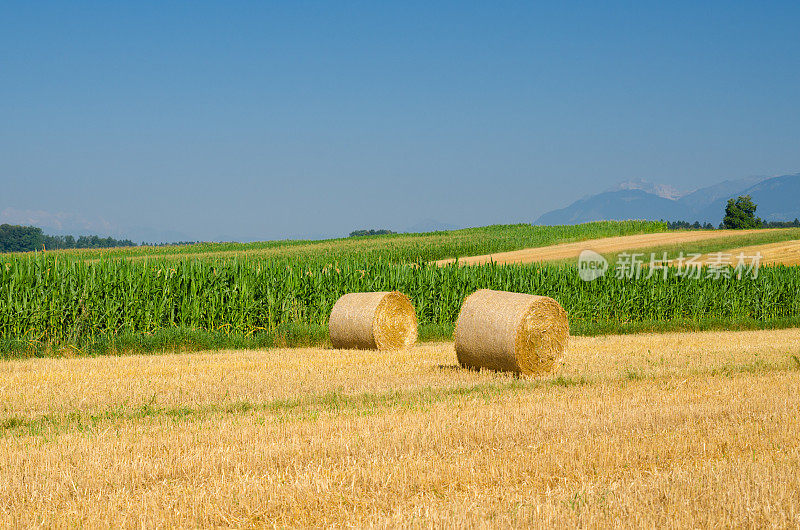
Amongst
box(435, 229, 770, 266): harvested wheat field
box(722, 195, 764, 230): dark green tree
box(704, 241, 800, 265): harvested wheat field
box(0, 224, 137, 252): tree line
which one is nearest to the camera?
box(704, 241, 800, 265): harvested wheat field

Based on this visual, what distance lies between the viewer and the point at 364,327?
53.9 ft

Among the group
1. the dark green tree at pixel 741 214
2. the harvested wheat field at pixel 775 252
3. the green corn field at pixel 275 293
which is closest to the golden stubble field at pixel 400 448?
the green corn field at pixel 275 293

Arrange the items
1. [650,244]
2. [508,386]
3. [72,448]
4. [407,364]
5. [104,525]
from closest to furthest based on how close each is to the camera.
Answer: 1. [104,525]
2. [72,448]
3. [508,386]
4. [407,364]
5. [650,244]

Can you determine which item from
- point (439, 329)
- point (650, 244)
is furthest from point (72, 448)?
point (650, 244)

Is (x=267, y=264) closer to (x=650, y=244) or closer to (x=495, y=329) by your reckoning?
(x=495, y=329)

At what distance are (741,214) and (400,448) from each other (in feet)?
373

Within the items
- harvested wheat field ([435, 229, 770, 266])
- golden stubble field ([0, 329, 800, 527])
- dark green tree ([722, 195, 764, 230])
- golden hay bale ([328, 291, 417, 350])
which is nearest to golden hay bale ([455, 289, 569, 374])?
golden stubble field ([0, 329, 800, 527])

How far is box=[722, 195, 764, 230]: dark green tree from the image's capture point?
106875mm

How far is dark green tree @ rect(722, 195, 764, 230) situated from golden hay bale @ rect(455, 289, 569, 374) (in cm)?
10504

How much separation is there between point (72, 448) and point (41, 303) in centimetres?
1107

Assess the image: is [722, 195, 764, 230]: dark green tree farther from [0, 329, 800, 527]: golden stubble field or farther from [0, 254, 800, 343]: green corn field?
[0, 329, 800, 527]: golden stubble field

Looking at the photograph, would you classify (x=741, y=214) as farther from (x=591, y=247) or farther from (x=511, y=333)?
(x=511, y=333)

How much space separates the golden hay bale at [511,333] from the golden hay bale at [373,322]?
12.5 ft

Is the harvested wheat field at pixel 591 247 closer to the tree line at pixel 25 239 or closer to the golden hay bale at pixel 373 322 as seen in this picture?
the golden hay bale at pixel 373 322
